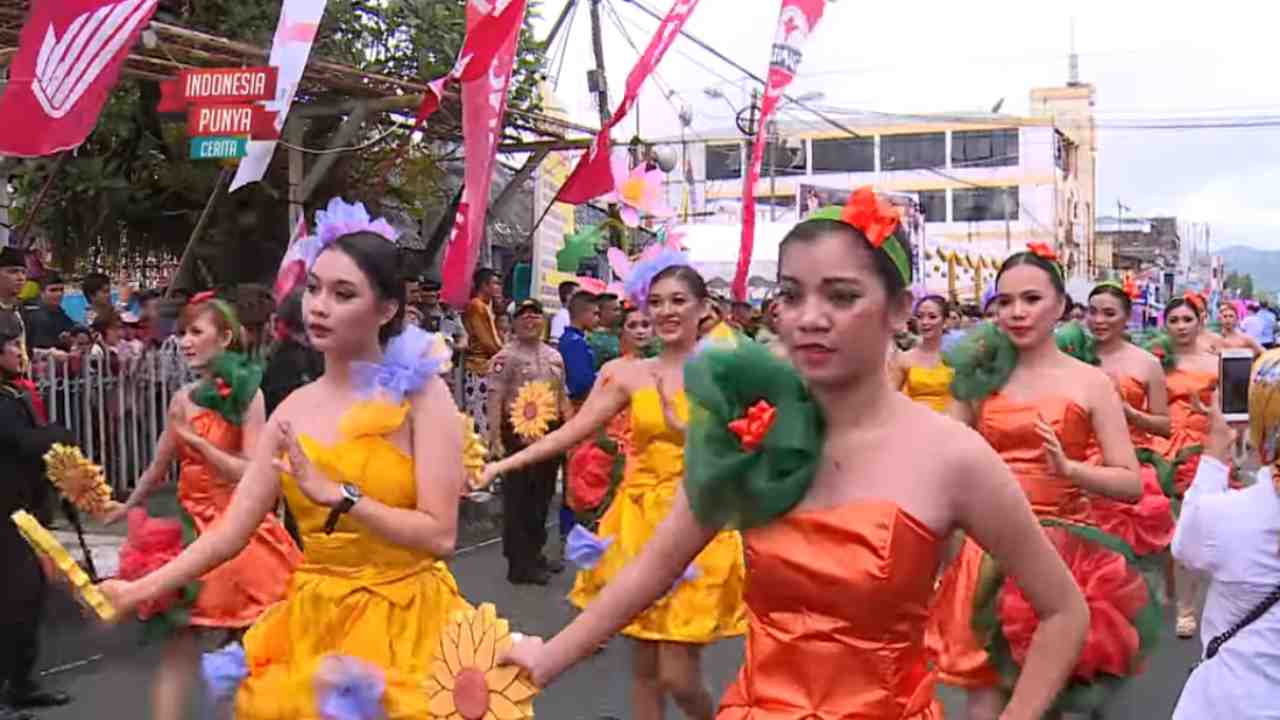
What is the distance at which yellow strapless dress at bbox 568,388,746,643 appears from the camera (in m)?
5.25

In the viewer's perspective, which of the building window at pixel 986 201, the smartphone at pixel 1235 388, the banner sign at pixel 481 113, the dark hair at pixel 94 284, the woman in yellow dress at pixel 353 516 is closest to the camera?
the smartphone at pixel 1235 388

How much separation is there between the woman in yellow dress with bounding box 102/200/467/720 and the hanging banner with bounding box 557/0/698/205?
32.6 feet

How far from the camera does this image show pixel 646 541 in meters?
5.29

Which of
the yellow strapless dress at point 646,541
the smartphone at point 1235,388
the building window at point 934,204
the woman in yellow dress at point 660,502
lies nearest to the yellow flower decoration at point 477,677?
the smartphone at point 1235,388

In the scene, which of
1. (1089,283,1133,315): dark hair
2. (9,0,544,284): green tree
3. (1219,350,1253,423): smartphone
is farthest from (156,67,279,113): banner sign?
(1219,350,1253,423): smartphone

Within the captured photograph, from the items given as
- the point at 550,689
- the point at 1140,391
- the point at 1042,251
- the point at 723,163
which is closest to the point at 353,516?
the point at 1042,251

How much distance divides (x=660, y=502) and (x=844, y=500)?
309 cm

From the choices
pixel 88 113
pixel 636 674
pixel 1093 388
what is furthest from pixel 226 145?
pixel 1093 388

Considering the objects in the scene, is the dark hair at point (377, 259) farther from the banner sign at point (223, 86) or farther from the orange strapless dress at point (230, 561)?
the banner sign at point (223, 86)

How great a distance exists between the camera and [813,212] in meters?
2.81

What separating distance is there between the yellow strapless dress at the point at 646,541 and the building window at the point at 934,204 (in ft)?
248

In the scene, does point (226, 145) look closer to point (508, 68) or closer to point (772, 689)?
point (508, 68)

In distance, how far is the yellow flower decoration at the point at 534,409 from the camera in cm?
868

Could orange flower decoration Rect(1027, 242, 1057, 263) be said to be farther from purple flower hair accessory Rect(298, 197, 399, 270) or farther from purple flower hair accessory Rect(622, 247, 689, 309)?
purple flower hair accessory Rect(298, 197, 399, 270)
